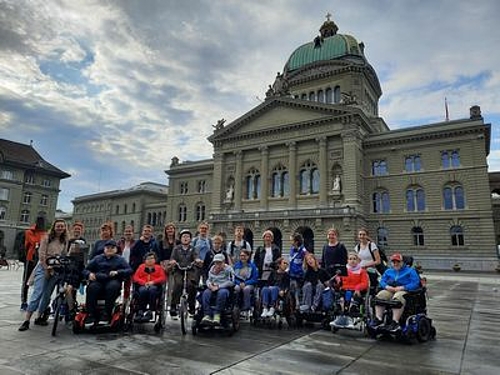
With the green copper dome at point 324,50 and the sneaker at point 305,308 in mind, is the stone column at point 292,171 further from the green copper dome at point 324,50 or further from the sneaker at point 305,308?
the sneaker at point 305,308

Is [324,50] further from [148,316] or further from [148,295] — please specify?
[148,316]

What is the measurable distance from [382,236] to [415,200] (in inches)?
195

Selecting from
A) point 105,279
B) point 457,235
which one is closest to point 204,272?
point 105,279

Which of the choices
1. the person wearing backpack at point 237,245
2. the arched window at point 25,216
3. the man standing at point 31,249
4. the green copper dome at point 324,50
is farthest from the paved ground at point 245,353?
the arched window at point 25,216

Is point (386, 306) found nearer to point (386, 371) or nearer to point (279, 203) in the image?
point (386, 371)

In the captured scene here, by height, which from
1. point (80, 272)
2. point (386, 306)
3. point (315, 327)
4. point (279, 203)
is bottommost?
point (315, 327)

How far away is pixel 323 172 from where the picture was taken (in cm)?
3750

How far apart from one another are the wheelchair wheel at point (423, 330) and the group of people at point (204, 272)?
0.43m

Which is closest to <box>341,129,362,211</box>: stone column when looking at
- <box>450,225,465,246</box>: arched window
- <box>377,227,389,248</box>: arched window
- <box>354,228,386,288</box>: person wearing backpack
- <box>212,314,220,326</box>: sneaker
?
<box>377,227,389,248</box>: arched window

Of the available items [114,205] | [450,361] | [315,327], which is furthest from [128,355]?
[114,205]

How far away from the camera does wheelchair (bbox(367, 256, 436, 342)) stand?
641 centimetres

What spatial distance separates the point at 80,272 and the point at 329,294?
5.26 metres

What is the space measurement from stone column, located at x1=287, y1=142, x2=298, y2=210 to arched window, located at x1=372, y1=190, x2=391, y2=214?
8541 mm

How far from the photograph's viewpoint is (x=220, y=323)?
6.80m
